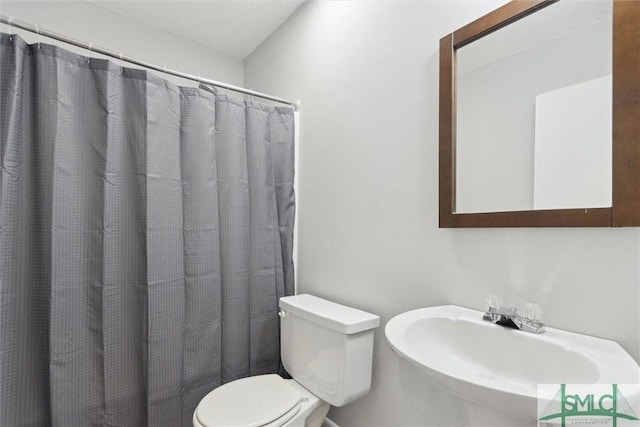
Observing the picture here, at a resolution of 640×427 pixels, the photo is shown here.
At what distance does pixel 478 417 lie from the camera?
2.97ft

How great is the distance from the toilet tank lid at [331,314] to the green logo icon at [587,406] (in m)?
0.72

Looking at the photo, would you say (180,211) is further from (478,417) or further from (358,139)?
(478,417)

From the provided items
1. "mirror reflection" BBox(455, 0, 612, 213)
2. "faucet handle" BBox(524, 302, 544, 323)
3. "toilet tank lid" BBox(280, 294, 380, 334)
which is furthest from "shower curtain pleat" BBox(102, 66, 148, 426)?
"faucet handle" BBox(524, 302, 544, 323)

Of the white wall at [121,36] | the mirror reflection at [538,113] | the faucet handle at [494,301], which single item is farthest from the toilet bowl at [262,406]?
the white wall at [121,36]

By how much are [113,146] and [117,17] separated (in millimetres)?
1173

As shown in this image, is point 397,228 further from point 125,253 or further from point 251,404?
point 125,253

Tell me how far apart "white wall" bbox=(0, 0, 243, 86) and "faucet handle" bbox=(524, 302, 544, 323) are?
92.6 inches

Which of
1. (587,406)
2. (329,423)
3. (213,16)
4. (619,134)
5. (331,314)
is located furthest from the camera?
(213,16)

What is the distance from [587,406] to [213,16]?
2.43 meters

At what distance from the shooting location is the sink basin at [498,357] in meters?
0.67

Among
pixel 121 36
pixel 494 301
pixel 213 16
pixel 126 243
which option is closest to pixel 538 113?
pixel 494 301

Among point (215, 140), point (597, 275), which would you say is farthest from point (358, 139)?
point (597, 275)

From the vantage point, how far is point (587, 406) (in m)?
0.63

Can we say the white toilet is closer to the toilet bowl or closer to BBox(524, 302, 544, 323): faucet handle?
the toilet bowl
